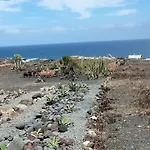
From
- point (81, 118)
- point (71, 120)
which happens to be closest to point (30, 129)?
point (71, 120)

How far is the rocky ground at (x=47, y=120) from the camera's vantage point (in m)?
10.6

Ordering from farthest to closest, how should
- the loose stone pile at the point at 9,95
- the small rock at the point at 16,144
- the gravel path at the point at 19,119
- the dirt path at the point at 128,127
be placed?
1. the loose stone pile at the point at 9,95
2. the gravel path at the point at 19,119
3. the dirt path at the point at 128,127
4. the small rock at the point at 16,144

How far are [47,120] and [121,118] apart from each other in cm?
303

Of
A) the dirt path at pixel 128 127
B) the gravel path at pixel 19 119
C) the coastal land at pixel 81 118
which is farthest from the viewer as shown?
the gravel path at pixel 19 119

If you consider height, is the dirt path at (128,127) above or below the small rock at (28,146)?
below

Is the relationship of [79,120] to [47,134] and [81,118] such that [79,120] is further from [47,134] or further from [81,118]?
[47,134]

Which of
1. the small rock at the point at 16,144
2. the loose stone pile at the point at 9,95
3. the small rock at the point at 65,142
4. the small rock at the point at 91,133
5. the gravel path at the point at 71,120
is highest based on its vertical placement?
the small rock at the point at 16,144

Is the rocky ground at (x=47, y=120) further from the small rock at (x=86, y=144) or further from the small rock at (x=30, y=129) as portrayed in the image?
the small rock at (x=86, y=144)

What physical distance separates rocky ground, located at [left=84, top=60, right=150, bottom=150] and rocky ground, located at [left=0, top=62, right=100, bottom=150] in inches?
14.3

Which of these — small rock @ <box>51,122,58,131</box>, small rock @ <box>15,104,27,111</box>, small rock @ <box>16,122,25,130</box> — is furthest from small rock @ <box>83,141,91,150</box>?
small rock @ <box>15,104,27,111</box>

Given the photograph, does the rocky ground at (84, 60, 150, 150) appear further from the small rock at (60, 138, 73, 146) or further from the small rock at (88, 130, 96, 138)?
the small rock at (60, 138, 73, 146)

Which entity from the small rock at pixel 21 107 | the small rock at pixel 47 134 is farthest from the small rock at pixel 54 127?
the small rock at pixel 21 107

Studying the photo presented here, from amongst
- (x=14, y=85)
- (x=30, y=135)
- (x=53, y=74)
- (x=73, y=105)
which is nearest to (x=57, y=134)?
(x=30, y=135)

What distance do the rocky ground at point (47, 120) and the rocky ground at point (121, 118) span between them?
1.19 ft
